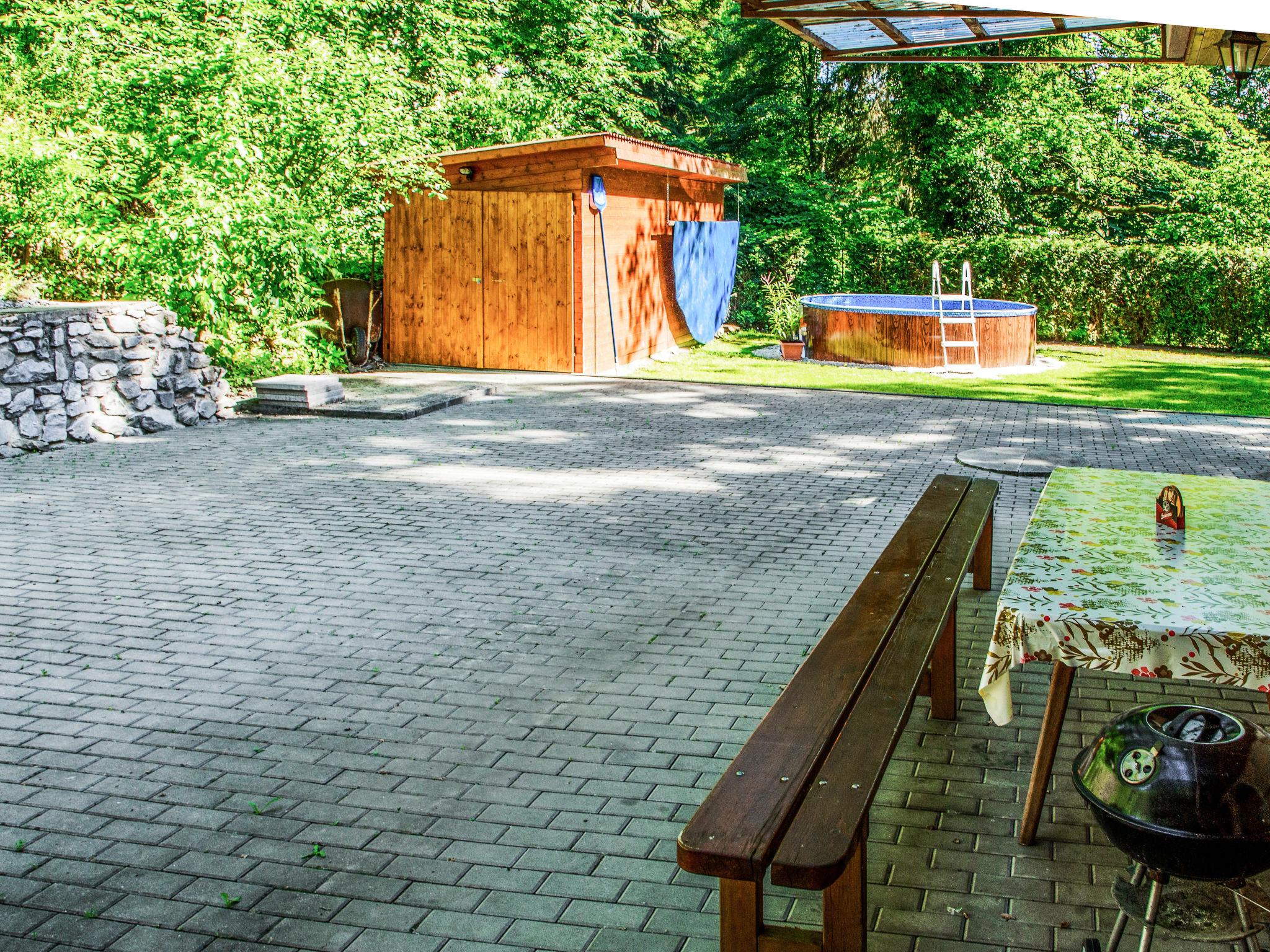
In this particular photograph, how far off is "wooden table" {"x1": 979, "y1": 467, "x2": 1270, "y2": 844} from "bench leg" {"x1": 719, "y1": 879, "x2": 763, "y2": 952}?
117 cm

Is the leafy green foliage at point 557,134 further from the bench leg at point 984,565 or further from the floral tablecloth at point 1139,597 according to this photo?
the floral tablecloth at point 1139,597

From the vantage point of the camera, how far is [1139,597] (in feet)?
11.1

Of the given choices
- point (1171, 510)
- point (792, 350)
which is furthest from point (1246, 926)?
point (792, 350)

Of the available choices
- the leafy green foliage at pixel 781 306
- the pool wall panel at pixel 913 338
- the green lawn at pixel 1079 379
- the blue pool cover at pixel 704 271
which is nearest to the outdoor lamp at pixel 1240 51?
the green lawn at pixel 1079 379

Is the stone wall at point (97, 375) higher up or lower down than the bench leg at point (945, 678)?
higher up

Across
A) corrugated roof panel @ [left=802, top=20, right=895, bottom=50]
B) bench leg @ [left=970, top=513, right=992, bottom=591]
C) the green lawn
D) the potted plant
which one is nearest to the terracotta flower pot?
the potted plant

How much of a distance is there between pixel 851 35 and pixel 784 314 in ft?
43.9

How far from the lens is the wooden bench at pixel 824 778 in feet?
8.21

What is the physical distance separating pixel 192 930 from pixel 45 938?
0.40 m

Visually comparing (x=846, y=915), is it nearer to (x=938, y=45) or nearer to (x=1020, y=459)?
(x=938, y=45)

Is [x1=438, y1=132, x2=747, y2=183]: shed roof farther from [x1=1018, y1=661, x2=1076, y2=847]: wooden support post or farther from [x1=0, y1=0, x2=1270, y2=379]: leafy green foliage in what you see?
[x1=1018, y1=661, x2=1076, y2=847]: wooden support post

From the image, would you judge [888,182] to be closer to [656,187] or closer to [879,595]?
[656,187]

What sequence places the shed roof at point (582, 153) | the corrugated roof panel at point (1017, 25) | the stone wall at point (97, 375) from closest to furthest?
the corrugated roof panel at point (1017, 25) < the stone wall at point (97, 375) < the shed roof at point (582, 153)

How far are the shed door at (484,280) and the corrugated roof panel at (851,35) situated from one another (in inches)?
311
